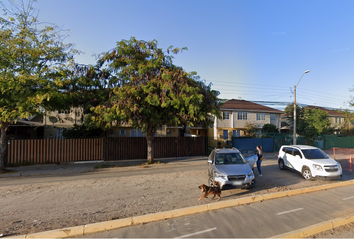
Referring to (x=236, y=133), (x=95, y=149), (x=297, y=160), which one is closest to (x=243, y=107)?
(x=236, y=133)

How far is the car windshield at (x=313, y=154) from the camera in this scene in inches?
396

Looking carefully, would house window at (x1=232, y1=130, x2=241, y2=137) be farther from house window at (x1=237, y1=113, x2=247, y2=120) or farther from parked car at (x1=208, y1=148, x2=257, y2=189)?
parked car at (x1=208, y1=148, x2=257, y2=189)

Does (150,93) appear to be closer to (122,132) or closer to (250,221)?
(250,221)

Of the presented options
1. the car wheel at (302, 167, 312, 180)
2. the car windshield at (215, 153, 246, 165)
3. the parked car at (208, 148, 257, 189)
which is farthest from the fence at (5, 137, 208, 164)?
the car wheel at (302, 167, 312, 180)

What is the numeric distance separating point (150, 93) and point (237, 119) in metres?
21.4

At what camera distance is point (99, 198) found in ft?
23.5

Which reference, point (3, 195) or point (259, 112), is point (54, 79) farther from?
point (259, 112)

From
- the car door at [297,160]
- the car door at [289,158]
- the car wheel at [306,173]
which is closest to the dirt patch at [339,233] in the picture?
the car wheel at [306,173]

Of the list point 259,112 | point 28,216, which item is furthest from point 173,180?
point 259,112

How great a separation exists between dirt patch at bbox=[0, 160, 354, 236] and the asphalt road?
889 millimetres

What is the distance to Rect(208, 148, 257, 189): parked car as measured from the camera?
23.0 ft

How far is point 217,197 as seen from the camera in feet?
22.7

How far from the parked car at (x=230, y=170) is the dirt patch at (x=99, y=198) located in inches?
19.2

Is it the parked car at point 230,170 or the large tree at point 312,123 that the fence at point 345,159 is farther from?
the parked car at point 230,170
